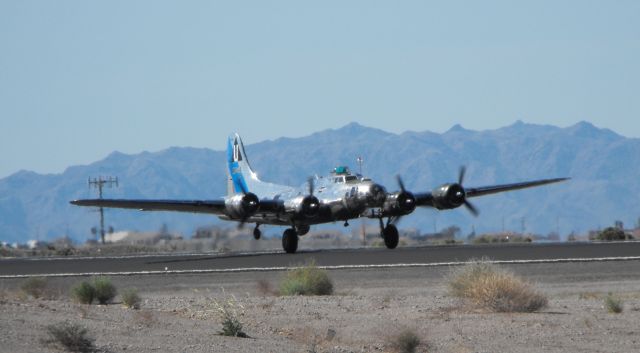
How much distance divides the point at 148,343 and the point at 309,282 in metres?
11.5

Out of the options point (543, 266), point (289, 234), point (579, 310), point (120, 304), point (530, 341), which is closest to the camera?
point (530, 341)

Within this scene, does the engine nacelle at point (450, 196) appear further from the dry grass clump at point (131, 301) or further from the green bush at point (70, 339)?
the green bush at point (70, 339)

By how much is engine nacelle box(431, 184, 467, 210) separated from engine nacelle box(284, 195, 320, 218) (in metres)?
5.57

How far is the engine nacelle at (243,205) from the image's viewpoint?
58.0m

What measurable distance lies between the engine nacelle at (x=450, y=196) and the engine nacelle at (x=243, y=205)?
823 centimetres

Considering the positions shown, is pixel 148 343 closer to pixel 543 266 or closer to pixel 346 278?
pixel 346 278

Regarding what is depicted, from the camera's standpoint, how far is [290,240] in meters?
59.6

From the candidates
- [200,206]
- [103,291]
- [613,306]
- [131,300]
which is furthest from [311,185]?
[613,306]

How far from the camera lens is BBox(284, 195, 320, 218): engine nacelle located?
58.4 m

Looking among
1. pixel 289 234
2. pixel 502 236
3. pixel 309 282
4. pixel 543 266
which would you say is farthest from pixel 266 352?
pixel 502 236

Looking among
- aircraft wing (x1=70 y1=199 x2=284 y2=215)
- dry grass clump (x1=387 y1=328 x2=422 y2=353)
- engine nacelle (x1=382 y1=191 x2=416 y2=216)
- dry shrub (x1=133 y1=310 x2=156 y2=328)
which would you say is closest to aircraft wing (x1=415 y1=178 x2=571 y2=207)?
engine nacelle (x1=382 y1=191 x2=416 y2=216)

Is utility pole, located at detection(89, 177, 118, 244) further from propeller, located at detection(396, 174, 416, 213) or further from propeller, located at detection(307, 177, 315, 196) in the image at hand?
propeller, located at detection(396, 174, 416, 213)

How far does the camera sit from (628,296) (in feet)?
96.4

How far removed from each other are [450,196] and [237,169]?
54.7 ft
